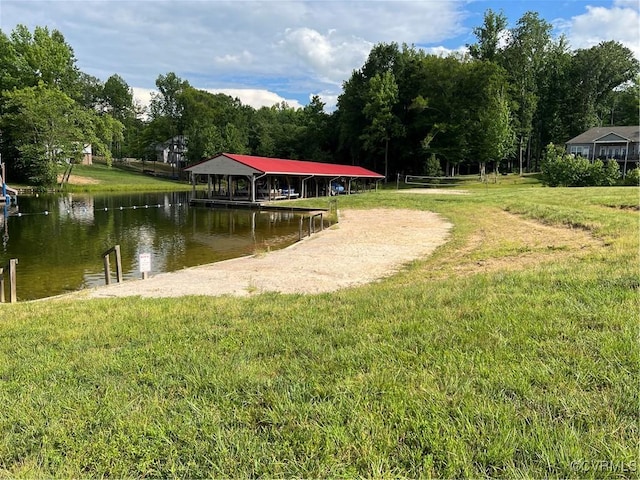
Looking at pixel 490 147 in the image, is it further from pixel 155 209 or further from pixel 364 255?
pixel 364 255

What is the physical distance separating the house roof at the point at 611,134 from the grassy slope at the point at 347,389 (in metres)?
58.3

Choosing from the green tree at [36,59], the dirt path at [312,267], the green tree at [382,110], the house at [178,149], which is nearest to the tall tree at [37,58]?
the green tree at [36,59]

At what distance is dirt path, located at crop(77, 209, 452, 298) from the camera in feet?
28.8

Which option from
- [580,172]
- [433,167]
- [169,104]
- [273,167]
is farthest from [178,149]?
[580,172]

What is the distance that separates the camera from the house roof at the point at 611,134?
5228 cm

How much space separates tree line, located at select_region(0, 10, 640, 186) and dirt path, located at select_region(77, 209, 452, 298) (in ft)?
121

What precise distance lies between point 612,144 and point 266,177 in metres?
43.7

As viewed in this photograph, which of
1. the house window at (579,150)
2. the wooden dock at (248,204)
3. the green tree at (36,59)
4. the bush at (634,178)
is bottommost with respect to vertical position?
the wooden dock at (248,204)

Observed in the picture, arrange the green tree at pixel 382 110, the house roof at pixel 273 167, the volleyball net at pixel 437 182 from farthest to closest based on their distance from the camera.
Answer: the green tree at pixel 382 110 → the volleyball net at pixel 437 182 → the house roof at pixel 273 167

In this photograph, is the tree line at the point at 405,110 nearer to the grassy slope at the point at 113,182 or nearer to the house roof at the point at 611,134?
the grassy slope at the point at 113,182

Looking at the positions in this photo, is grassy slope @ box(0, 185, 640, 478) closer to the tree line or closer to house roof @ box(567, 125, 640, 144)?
the tree line

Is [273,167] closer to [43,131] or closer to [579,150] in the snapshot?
[43,131]

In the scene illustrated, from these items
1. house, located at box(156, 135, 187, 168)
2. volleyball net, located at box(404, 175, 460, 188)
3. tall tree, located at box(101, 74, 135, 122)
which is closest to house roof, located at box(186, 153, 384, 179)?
volleyball net, located at box(404, 175, 460, 188)

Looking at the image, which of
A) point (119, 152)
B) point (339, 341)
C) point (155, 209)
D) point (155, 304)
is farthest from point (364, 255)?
point (119, 152)
